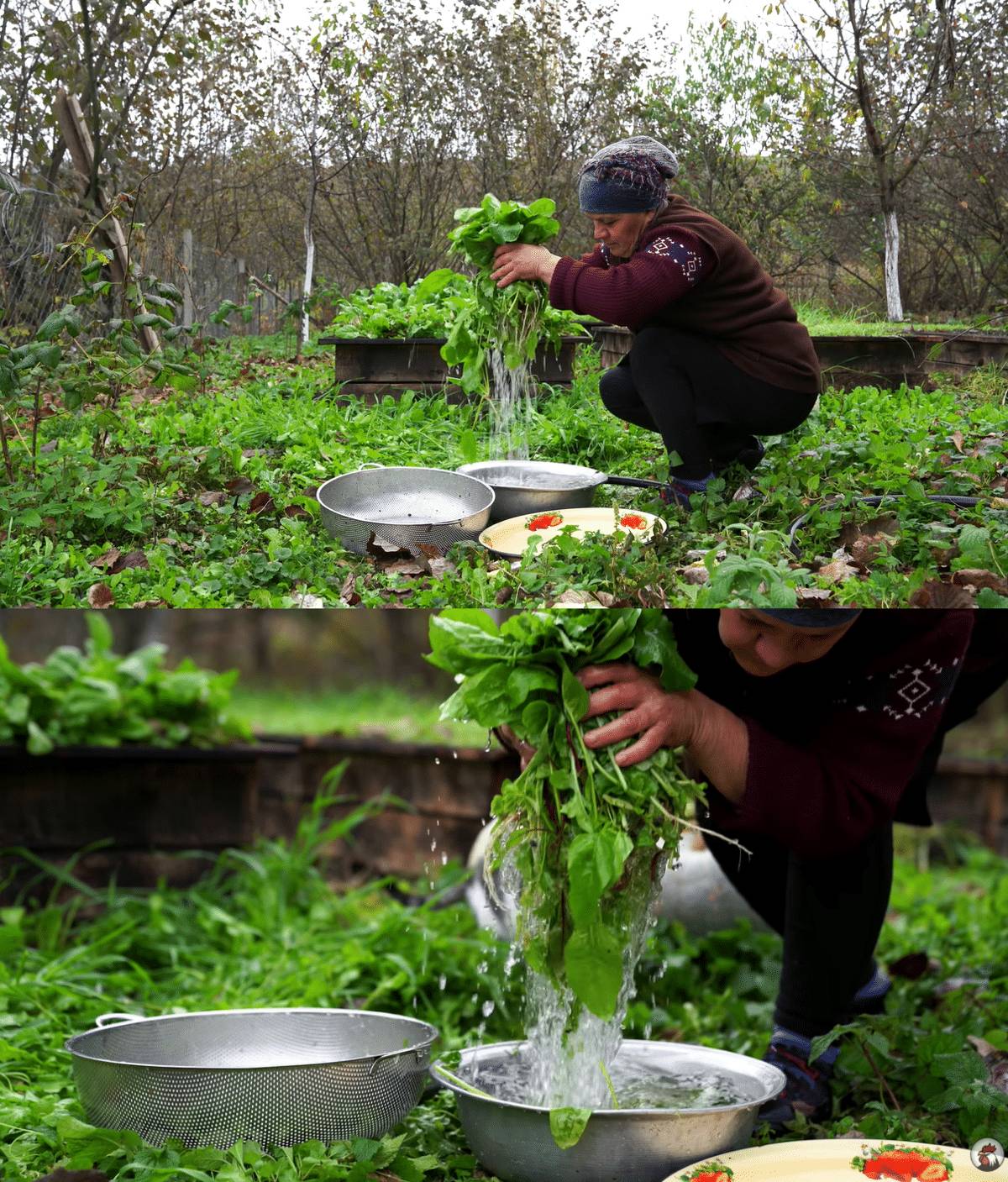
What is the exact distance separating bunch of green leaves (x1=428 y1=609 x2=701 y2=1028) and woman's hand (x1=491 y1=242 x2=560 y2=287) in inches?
20.7

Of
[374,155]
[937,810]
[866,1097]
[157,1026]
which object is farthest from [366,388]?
[937,810]

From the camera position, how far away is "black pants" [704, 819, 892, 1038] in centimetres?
254

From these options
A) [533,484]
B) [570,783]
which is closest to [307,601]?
[533,484]

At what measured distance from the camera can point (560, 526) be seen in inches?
75.8

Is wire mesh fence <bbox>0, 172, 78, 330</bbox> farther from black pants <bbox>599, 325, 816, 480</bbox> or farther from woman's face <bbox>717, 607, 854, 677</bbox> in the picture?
woman's face <bbox>717, 607, 854, 677</bbox>

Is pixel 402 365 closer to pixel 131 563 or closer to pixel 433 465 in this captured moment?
pixel 433 465

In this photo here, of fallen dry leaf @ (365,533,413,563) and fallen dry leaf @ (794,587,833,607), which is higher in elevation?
fallen dry leaf @ (365,533,413,563)

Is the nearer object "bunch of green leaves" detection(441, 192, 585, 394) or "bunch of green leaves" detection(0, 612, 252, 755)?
"bunch of green leaves" detection(441, 192, 585, 394)

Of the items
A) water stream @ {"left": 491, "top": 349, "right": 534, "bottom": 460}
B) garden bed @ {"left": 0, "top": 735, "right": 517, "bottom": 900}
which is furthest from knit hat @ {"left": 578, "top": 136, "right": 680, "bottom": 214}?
garden bed @ {"left": 0, "top": 735, "right": 517, "bottom": 900}

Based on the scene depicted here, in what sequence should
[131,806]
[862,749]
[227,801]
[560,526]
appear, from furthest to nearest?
1. [227,801]
2. [131,806]
3. [862,749]
4. [560,526]

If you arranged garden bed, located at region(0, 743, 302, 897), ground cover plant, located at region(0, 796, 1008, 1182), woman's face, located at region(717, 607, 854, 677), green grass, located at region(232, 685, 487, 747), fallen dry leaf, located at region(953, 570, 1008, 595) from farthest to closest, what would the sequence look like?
green grass, located at region(232, 685, 487, 747)
garden bed, located at region(0, 743, 302, 897)
ground cover plant, located at region(0, 796, 1008, 1182)
woman's face, located at region(717, 607, 854, 677)
fallen dry leaf, located at region(953, 570, 1008, 595)

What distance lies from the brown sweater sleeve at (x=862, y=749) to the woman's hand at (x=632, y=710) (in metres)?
0.19

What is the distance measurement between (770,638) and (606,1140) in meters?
0.89

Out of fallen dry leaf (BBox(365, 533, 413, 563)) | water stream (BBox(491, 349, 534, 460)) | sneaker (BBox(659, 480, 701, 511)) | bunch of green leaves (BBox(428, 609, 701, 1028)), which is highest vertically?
water stream (BBox(491, 349, 534, 460))
